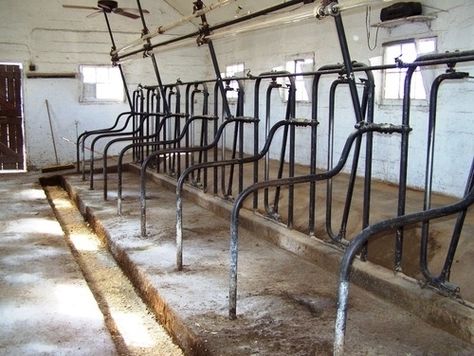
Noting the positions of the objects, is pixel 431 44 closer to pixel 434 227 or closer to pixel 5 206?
pixel 434 227

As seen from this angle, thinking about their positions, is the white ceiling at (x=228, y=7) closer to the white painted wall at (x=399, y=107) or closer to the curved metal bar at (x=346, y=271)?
the white painted wall at (x=399, y=107)

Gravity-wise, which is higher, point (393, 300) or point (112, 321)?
point (393, 300)

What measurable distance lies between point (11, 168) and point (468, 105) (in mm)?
7805

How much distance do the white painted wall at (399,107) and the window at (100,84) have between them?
3266 millimetres

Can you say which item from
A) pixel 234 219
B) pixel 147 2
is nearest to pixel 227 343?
pixel 234 219

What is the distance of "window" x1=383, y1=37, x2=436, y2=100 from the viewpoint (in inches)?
199

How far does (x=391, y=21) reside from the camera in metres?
5.08

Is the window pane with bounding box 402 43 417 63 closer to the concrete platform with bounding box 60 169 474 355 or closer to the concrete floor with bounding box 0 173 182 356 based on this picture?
the concrete platform with bounding box 60 169 474 355

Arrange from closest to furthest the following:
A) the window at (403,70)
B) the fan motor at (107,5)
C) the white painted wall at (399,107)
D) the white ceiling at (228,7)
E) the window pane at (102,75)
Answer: the white painted wall at (399,107), the window at (403,70), the fan motor at (107,5), the white ceiling at (228,7), the window pane at (102,75)

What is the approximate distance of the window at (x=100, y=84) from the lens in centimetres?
934

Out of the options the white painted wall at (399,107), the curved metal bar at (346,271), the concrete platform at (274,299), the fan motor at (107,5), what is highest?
the fan motor at (107,5)

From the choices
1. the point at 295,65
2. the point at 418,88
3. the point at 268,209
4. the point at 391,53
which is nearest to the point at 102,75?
the point at 295,65

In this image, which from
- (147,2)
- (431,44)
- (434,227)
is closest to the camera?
(434,227)

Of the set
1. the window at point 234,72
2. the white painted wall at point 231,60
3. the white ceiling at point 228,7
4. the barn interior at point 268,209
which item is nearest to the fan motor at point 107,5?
the barn interior at point 268,209
